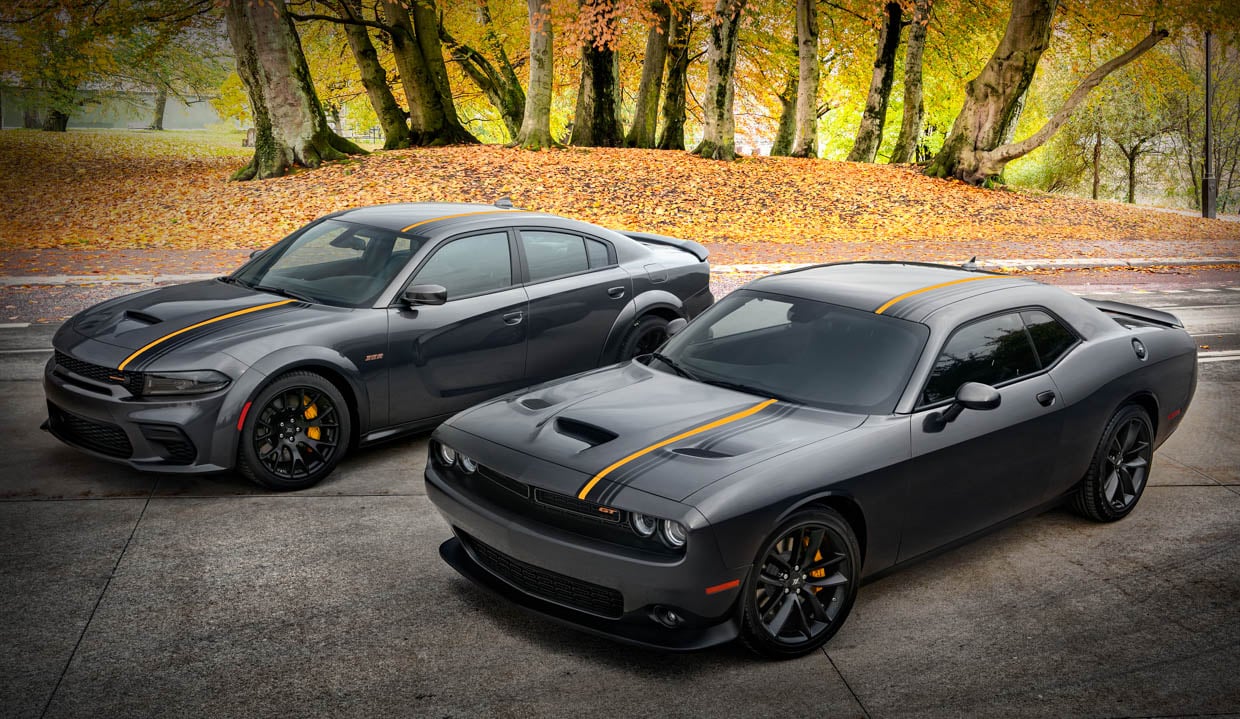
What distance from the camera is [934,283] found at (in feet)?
18.6

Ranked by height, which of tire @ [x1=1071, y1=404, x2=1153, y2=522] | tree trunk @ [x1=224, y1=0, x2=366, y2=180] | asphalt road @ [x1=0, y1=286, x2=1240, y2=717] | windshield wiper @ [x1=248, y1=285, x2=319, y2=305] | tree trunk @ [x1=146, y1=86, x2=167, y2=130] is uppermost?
tree trunk @ [x1=146, y1=86, x2=167, y2=130]

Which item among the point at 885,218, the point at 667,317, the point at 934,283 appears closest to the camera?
the point at 934,283

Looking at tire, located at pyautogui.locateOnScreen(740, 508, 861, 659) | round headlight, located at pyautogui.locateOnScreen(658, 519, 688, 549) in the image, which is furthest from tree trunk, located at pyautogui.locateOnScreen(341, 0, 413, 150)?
round headlight, located at pyautogui.locateOnScreen(658, 519, 688, 549)

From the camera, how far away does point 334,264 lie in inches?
292

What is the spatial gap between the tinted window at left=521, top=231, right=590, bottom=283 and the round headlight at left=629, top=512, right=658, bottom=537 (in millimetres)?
3678

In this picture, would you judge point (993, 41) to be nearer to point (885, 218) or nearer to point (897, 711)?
point (885, 218)

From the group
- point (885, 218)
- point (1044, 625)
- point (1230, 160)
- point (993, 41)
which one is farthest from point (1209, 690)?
point (1230, 160)

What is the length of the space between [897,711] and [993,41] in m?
39.7

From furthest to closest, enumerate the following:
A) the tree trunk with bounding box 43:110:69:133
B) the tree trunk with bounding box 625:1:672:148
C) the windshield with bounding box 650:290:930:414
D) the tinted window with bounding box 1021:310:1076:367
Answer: the tree trunk with bounding box 43:110:69:133 → the tree trunk with bounding box 625:1:672:148 → the tinted window with bounding box 1021:310:1076:367 → the windshield with bounding box 650:290:930:414

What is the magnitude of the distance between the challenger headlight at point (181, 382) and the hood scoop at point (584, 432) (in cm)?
243

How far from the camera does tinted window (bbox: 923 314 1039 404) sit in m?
5.07

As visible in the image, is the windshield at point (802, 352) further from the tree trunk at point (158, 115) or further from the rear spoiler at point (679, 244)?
the tree trunk at point (158, 115)

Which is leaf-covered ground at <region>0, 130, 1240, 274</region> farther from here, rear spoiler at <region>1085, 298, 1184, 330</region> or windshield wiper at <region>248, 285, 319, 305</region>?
rear spoiler at <region>1085, 298, 1184, 330</region>

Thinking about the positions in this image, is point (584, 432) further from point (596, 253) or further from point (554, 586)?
point (596, 253)
